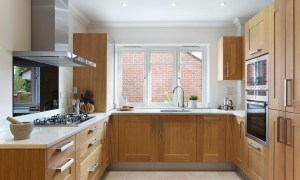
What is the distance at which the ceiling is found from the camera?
12.0ft

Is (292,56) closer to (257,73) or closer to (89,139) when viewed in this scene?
(257,73)

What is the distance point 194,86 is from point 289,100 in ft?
8.98

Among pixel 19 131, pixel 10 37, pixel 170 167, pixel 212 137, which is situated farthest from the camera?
pixel 170 167

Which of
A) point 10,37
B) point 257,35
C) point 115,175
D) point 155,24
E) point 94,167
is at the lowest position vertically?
point 115,175

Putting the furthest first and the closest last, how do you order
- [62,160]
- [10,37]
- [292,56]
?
[10,37], [292,56], [62,160]

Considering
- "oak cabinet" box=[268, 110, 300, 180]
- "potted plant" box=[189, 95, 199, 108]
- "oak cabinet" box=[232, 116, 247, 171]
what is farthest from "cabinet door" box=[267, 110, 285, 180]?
"potted plant" box=[189, 95, 199, 108]

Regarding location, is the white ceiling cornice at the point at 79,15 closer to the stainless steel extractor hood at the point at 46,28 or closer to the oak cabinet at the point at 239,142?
the stainless steel extractor hood at the point at 46,28

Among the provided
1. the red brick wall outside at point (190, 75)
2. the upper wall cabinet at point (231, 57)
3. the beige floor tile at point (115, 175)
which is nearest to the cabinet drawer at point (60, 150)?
the beige floor tile at point (115, 175)

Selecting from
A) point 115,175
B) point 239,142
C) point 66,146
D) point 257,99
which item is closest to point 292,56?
point 257,99

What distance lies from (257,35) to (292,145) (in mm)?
1349

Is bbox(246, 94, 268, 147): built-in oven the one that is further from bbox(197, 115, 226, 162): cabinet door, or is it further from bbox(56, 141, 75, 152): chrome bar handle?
bbox(56, 141, 75, 152): chrome bar handle

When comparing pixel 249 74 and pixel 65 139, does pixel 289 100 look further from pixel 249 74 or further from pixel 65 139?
pixel 65 139

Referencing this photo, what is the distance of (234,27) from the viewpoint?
471 cm

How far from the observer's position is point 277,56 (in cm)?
248
